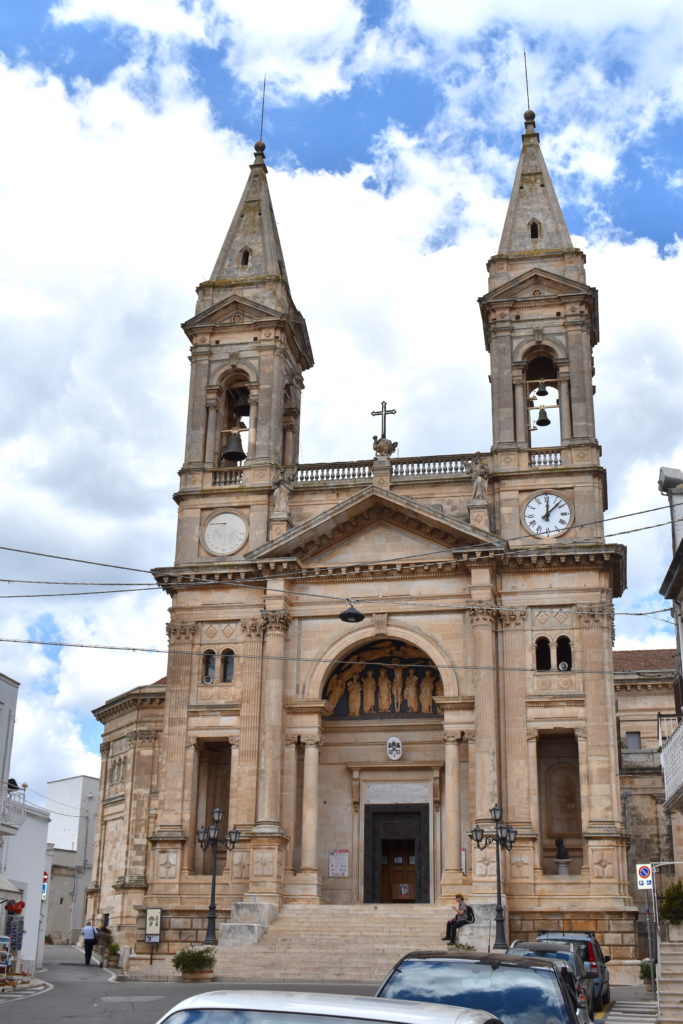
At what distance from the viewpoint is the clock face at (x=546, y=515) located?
36156 millimetres

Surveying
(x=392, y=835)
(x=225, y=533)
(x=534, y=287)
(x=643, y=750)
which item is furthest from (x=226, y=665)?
(x=643, y=750)

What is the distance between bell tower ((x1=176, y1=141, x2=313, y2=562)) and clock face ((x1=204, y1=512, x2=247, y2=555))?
0.07 meters

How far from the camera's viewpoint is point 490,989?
10422 mm

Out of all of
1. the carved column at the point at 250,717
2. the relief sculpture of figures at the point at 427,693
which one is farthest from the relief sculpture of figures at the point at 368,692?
the carved column at the point at 250,717

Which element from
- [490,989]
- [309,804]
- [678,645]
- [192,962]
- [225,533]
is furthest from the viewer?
[225,533]

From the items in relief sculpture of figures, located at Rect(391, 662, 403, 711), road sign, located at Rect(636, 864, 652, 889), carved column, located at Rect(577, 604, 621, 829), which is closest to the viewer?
road sign, located at Rect(636, 864, 652, 889)

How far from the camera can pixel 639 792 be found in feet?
137

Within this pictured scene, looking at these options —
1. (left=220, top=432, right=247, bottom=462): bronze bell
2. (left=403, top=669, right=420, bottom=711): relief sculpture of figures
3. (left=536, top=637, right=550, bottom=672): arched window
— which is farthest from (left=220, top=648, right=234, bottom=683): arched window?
(left=536, top=637, right=550, bottom=672): arched window

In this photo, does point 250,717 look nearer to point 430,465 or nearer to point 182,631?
point 182,631

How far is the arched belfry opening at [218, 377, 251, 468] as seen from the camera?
39531 mm

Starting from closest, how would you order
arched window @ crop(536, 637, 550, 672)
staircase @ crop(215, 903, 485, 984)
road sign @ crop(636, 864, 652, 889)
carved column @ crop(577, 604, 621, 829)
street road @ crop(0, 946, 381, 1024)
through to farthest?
street road @ crop(0, 946, 381, 1024) → road sign @ crop(636, 864, 652, 889) → staircase @ crop(215, 903, 485, 984) → carved column @ crop(577, 604, 621, 829) → arched window @ crop(536, 637, 550, 672)

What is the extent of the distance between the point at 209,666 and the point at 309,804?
562 cm

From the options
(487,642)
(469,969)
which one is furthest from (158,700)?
(469,969)

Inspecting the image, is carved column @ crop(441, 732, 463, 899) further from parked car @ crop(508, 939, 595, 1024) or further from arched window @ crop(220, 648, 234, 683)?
parked car @ crop(508, 939, 595, 1024)
